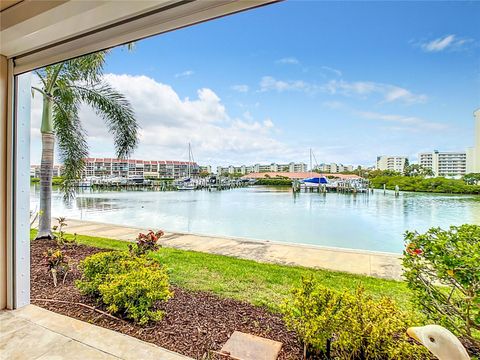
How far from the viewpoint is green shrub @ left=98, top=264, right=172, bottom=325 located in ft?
5.41

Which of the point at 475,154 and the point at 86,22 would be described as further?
the point at 475,154

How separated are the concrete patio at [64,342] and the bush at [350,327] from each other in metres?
0.68

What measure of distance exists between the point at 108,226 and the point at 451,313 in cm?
595

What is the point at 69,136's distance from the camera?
4.15m

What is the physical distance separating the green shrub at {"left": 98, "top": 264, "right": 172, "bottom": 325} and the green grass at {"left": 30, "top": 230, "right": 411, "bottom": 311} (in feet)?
2.32

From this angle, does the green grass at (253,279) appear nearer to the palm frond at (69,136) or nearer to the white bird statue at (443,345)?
the white bird statue at (443,345)

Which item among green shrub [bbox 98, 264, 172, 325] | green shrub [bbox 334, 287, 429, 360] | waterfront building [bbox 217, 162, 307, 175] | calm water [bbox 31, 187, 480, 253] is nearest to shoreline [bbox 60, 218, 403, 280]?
calm water [bbox 31, 187, 480, 253]

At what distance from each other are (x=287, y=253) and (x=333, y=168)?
621 cm

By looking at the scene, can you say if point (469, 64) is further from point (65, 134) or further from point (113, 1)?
point (65, 134)

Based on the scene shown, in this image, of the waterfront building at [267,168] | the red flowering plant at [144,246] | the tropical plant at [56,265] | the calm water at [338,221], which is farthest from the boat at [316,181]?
the tropical plant at [56,265]

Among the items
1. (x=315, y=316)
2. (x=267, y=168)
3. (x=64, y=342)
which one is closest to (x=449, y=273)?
(x=315, y=316)

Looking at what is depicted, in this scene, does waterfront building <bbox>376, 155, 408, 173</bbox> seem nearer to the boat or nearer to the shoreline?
the shoreline

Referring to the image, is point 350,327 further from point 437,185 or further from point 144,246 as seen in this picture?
point 437,185

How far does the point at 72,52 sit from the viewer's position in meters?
1.63
